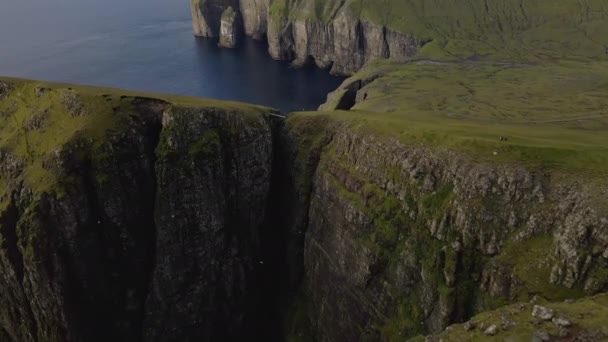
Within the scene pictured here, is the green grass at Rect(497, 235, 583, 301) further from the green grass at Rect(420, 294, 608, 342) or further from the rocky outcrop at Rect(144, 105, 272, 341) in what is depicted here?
the rocky outcrop at Rect(144, 105, 272, 341)

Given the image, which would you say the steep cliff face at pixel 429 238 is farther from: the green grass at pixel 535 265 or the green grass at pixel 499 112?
the green grass at pixel 499 112

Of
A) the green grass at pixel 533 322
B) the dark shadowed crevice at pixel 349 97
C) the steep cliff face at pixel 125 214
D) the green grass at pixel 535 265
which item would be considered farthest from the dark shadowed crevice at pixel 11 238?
the dark shadowed crevice at pixel 349 97

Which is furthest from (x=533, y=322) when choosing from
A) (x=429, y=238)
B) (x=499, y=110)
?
(x=499, y=110)

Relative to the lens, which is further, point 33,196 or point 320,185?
point 320,185

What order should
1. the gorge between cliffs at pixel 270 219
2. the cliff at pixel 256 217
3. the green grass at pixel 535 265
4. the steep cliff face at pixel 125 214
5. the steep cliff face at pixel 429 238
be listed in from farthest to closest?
the steep cliff face at pixel 125 214 < the cliff at pixel 256 217 < the gorge between cliffs at pixel 270 219 < the steep cliff face at pixel 429 238 < the green grass at pixel 535 265

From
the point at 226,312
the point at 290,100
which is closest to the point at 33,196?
the point at 226,312

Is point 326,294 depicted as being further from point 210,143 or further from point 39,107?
point 39,107
